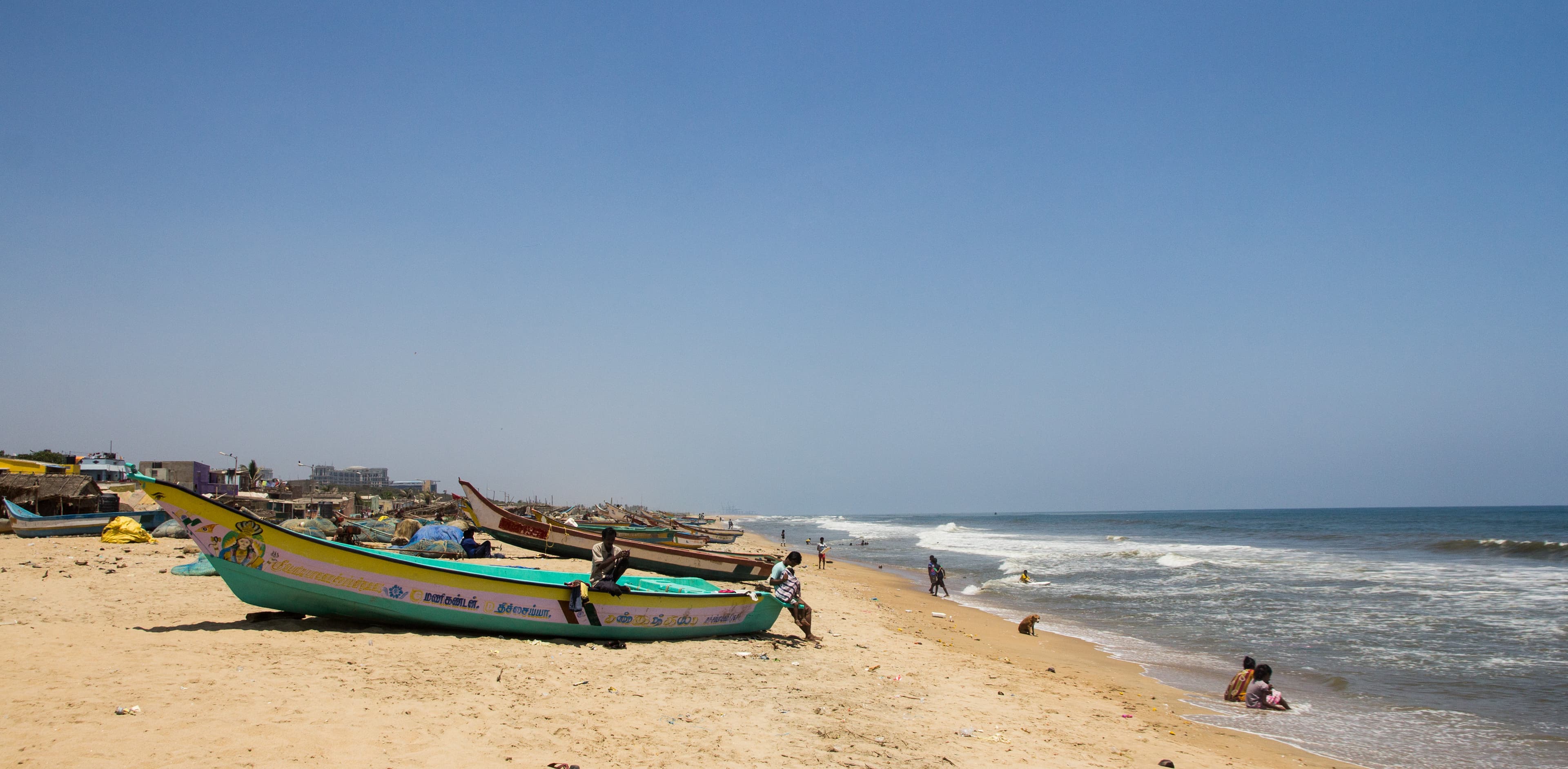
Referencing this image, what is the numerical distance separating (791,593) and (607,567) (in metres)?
2.75

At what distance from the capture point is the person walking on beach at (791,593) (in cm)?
1123

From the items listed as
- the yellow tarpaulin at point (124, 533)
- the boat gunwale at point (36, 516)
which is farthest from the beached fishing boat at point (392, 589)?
the boat gunwale at point (36, 516)

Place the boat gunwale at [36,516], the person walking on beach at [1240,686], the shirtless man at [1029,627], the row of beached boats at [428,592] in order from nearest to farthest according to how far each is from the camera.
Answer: the row of beached boats at [428,592]
the person walking on beach at [1240,686]
the shirtless man at [1029,627]
the boat gunwale at [36,516]

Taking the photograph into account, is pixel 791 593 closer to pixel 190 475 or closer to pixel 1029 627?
pixel 1029 627

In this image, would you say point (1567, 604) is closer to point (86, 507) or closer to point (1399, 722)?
point (1399, 722)

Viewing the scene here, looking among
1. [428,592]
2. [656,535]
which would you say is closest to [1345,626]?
[428,592]

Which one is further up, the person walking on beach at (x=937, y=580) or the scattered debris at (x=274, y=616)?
the scattered debris at (x=274, y=616)

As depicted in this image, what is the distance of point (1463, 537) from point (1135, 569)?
115 ft

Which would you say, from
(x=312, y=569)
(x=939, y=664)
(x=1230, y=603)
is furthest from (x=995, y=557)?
(x=312, y=569)

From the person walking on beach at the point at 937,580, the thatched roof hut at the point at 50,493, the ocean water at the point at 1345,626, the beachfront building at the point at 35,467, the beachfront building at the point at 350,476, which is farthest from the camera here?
the beachfront building at the point at 350,476

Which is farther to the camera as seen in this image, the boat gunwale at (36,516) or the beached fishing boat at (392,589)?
the boat gunwale at (36,516)

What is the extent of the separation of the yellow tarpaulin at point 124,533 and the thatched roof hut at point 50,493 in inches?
172

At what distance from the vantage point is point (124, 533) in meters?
18.1

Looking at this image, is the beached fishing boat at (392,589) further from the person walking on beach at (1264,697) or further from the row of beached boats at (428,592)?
the person walking on beach at (1264,697)
